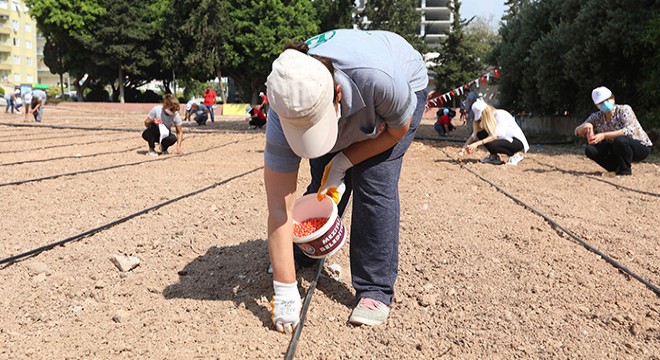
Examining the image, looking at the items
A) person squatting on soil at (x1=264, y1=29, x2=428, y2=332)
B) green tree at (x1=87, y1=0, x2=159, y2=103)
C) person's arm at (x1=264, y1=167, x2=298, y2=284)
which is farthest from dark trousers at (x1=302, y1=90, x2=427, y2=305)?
green tree at (x1=87, y1=0, x2=159, y2=103)

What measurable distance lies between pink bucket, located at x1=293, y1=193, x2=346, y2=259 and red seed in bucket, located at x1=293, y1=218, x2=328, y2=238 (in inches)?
0.8

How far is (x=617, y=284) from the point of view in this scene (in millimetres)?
2971

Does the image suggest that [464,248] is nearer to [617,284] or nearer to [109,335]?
[617,284]

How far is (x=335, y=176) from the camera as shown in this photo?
8.19 ft

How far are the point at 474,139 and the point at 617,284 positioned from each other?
17.4ft

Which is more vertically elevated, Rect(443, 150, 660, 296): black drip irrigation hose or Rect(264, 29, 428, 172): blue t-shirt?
Rect(264, 29, 428, 172): blue t-shirt

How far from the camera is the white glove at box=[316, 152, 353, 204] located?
240cm

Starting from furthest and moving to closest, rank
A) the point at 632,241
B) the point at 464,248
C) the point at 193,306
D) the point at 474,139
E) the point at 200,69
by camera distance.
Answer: the point at 200,69 → the point at 474,139 → the point at 632,241 → the point at 464,248 → the point at 193,306

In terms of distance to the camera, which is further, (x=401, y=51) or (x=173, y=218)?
(x=173, y=218)

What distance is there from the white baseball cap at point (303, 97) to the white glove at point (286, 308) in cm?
70

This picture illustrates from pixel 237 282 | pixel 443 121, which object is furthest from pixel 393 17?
pixel 237 282

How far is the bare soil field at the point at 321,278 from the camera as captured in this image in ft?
7.49

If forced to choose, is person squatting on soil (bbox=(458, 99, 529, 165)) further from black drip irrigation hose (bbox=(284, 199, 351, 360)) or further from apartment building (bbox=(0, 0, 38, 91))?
apartment building (bbox=(0, 0, 38, 91))

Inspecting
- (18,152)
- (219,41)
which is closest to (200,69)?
(219,41)
